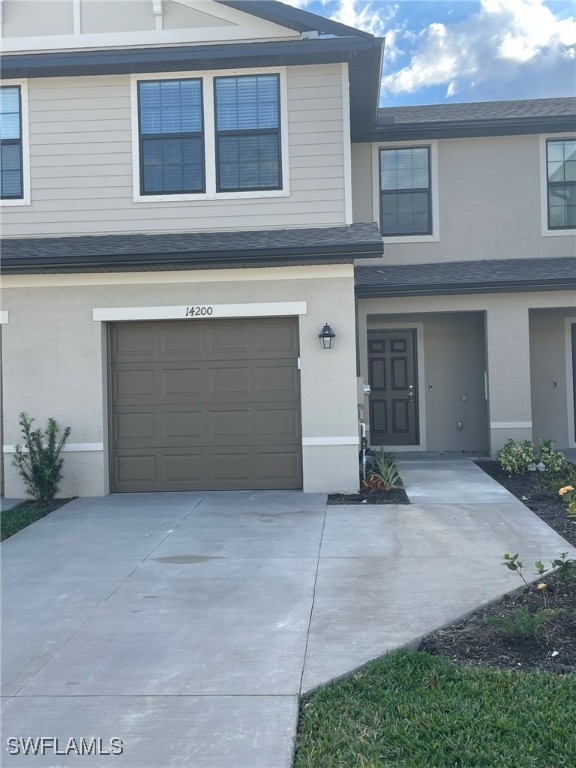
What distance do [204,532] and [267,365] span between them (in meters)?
3.05

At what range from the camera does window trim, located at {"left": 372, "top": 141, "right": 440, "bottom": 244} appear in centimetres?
1410

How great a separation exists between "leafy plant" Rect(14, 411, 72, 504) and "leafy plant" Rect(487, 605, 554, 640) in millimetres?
6912

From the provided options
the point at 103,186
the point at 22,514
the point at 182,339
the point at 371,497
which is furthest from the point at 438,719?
the point at 103,186

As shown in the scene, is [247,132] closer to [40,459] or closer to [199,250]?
[199,250]

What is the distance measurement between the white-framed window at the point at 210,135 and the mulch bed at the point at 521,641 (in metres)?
6.69

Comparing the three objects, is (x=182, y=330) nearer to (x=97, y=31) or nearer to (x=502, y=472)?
(x=97, y=31)

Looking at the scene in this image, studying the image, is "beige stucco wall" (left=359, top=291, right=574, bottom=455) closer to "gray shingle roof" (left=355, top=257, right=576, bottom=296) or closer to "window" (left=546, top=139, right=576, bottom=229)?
"gray shingle roof" (left=355, top=257, right=576, bottom=296)

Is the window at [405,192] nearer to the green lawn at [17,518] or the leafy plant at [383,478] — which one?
the leafy plant at [383,478]

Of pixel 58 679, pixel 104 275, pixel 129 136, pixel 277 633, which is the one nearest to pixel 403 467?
pixel 104 275

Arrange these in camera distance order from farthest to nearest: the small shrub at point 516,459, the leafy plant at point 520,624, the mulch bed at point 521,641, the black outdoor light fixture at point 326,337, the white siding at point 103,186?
the small shrub at point 516,459
the white siding at point 103,186
the black outdoor light fixture at point 326,337
the leafy plant at point 520,624
the mulch bed at point 521,641

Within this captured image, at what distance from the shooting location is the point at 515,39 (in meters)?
30.3

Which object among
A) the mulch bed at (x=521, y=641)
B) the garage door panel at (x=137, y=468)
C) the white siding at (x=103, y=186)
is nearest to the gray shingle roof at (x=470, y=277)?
the white siding at (x=103, y=186)

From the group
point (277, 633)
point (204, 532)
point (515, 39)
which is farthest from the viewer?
point (515, 39)

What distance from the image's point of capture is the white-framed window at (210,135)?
1079cm
